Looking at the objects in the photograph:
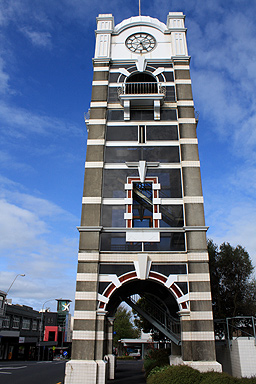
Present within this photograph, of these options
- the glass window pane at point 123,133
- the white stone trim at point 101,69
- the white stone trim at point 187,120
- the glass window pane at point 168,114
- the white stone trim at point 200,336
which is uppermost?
the white stone trim at point 101,69

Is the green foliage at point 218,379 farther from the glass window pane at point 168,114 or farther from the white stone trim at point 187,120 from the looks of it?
the glass window pane at point 168,114

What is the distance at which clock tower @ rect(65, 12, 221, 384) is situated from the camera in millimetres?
16609

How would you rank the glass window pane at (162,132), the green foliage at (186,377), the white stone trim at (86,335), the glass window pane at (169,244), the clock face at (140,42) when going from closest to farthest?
the green foliage at (186,377), the white stone trim at (86,335), the glass window pane at (169,244), the glass window pane at (162,132), the clock face at (140,42)

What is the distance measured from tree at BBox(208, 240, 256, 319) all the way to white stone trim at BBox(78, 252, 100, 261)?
13655 millimetres

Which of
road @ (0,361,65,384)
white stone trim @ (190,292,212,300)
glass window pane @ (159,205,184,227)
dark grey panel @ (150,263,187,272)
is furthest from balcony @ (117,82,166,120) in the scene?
road @ (0,361,65,384)

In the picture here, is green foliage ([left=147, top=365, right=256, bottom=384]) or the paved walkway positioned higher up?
green foliage ([left=147, top=365, right=256, bottom=384])

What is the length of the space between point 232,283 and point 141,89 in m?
17.5

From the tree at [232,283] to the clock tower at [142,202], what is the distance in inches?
306

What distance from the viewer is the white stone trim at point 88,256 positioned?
17734 mm

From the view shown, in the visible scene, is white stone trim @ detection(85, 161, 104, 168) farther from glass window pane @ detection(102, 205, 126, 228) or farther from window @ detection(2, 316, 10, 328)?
window @ detection(2, 316, 10, 328)

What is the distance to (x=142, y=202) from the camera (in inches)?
787

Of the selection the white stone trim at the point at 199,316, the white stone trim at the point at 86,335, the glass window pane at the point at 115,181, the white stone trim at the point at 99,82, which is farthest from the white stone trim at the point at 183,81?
the white stone trim at the point at 86,335

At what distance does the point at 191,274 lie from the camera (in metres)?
17.3

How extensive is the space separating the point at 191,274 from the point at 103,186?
730 centimetres
